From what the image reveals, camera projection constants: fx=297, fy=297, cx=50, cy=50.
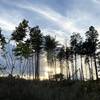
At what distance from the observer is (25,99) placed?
37.9 feet

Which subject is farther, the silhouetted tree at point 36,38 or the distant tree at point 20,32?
the silhouetted tree at point 36,38

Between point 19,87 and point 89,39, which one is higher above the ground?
point 89,39

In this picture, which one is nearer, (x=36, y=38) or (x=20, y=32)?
(x=20, y=32)

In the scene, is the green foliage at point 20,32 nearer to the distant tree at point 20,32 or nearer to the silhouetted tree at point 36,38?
the distant tree at point 20,32

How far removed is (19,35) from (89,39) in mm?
26109

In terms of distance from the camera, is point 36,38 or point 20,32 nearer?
point 20,32

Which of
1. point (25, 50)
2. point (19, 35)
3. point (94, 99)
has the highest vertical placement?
point (19, 35)

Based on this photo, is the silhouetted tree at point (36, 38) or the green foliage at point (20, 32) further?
the silhouetted tree at point (36, 38)

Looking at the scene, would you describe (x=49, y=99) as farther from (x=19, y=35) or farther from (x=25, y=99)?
(x=19, y=35)

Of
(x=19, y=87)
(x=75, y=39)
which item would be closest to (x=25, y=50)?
(x=75, y=39)

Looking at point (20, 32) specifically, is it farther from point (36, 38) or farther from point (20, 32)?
point (36, 38)

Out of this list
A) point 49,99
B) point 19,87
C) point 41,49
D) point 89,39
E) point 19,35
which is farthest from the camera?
point 41,49

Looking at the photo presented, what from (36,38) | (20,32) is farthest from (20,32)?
(36,38)

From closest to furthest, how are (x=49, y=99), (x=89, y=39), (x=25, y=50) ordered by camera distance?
(x=49, y=99) < (x=25, y=50) < (x=89, y=39)
